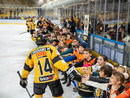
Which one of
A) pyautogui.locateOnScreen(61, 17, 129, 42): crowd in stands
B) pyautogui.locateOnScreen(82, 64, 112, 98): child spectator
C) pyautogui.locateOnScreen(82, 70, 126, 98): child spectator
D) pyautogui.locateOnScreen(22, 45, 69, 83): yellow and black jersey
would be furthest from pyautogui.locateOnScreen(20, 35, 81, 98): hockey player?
pyautogui.locateOnScreen(61, 17, 129, 42): crowd in stands

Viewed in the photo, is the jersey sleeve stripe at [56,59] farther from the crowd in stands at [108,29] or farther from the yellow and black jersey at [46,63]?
the crowd in stands at [108,29]

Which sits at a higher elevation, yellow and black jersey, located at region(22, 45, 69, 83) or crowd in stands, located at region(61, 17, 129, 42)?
crowd in stands, located at region(61, 17, 129, 42)

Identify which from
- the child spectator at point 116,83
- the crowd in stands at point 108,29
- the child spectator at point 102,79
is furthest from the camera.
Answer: the crowd in stands at point 108,29

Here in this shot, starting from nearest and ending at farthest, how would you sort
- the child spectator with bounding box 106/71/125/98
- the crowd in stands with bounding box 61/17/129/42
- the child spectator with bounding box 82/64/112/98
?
the child spectator with bounding box 106/71/125/98, the child spectator with bounding box 82/64/112/98, the crowd in stands with bounding box 61/17/129/42

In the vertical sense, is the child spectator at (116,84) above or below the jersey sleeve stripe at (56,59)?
below

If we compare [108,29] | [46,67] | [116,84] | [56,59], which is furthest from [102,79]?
[108,29]

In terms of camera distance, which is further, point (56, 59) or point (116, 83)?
point (56, 59)

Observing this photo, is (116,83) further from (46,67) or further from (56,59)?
(46,67)

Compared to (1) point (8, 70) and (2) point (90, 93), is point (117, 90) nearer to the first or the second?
(2) point (90, 93)

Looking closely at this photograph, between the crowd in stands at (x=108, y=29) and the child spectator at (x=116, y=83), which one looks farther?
the crowd in stands at (x=108, y=29)

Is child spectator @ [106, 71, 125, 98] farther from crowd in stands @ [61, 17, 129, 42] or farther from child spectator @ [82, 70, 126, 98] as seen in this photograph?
crowd in stands @ [61, 17, 129, 42]

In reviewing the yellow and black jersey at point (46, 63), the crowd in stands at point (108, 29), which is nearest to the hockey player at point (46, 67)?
the yellow and black jersey at point (46, 63)

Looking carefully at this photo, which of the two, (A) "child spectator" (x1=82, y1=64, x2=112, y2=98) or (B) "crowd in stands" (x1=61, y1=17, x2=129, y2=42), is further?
(B) "crowd in stands" (x1=61, y1=17, x2=129, y2=42)

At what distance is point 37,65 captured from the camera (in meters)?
2.37
